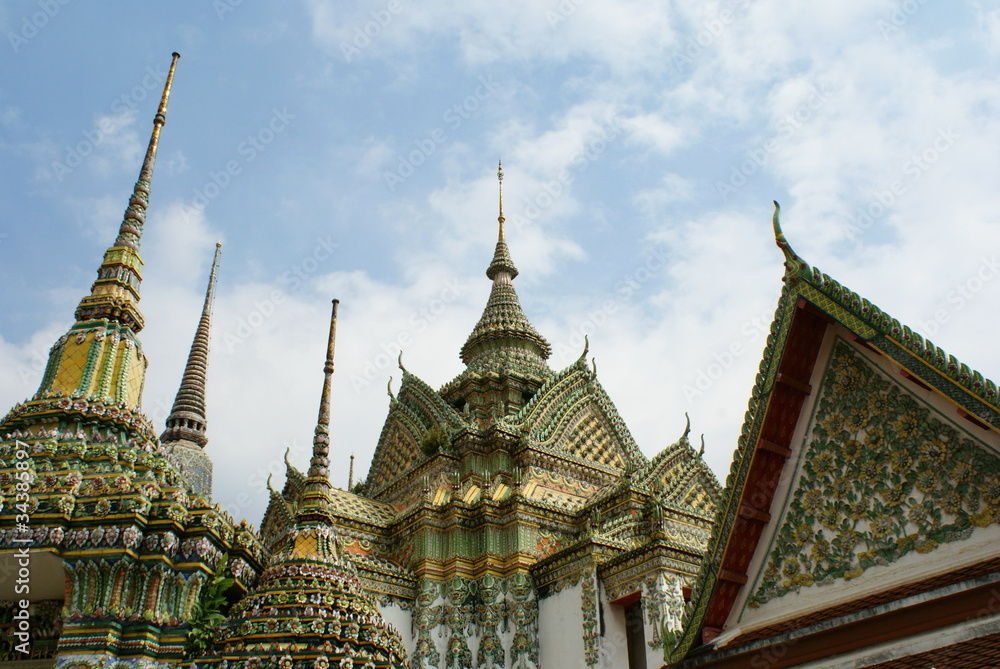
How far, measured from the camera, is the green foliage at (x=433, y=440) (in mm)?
19234

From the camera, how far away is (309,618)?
626cm

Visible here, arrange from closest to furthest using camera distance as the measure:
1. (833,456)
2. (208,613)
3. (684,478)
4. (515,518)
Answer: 1. (833,456)
2. (208,613)
3. (515,518)
4. (684,478)

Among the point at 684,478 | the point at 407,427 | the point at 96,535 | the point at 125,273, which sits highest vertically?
the point at 407,427

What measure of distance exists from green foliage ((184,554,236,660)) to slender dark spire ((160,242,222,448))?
60.7 ft

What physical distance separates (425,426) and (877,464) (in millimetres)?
15128

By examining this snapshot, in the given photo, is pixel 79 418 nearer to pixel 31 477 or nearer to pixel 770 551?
pixel 31 477

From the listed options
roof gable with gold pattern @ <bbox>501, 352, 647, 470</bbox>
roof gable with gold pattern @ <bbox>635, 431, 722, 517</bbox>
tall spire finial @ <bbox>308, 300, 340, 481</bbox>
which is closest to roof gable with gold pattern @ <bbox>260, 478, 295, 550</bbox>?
roof gable with gold pattern @ <bbox>501, 352, 647, 470</bbox>

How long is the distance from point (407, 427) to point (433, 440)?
1.57 meters

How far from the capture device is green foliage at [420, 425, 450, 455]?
1923 centimetres

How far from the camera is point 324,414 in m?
8.17

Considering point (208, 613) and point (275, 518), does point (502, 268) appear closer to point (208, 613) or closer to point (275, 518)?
point (275, 518)

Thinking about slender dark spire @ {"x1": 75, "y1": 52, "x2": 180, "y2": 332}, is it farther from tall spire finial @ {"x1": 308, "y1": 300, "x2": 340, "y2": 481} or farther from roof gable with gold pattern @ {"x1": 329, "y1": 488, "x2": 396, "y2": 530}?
roof gable with gold pattern @ {"x1": 329, "y1": 488, "x2": 396, "y2": 530}

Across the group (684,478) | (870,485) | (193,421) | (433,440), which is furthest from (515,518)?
(193,421)

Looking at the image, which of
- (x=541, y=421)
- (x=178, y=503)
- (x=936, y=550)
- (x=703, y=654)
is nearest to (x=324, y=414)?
(x=178, y=503)
